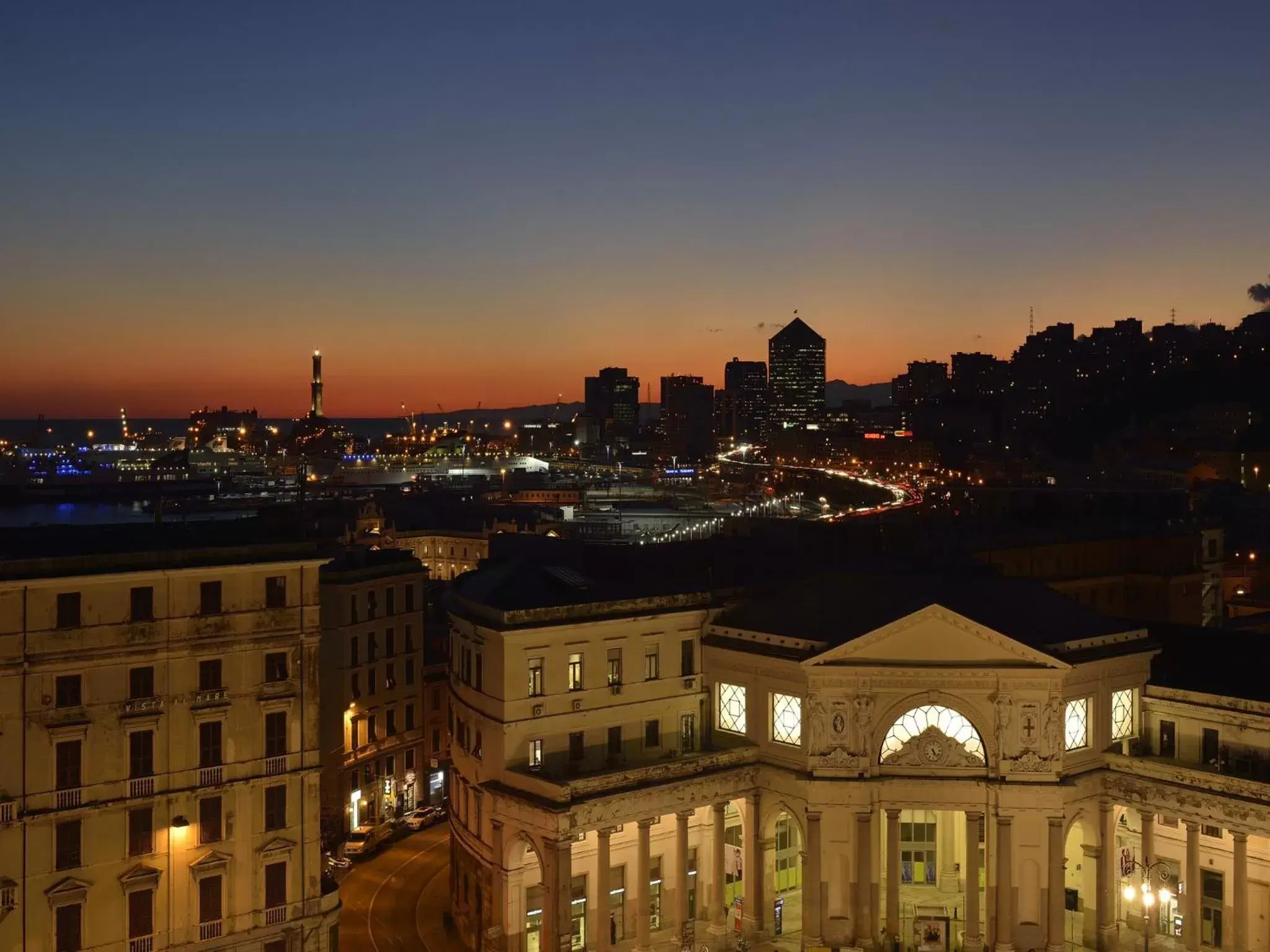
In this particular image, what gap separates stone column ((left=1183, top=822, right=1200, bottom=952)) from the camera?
46406 millimetres

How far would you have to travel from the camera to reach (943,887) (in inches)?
2040

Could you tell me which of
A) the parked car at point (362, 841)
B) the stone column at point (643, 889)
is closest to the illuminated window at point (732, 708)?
the stone column at point (643, 889)

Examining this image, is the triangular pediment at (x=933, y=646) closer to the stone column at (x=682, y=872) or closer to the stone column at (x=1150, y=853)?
the stone column at (x=1150, y=853)

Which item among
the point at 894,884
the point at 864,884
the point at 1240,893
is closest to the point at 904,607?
the point at 894,884

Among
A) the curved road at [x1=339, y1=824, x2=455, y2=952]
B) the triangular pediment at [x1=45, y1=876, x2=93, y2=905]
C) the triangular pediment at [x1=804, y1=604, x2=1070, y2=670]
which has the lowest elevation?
the curved road at [x1=339, y1=824, x2=455, y2=952]

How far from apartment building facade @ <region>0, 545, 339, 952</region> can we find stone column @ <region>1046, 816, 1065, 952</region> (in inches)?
1068

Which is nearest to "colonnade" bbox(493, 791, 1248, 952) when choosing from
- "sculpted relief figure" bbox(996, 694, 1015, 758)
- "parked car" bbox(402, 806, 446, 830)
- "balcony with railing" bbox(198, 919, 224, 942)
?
"sculpted relief figure" bbox(996, 694, 1015, 758)

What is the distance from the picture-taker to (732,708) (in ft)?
170

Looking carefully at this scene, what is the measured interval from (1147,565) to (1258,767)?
40.6 metres

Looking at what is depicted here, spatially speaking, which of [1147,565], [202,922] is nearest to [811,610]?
[202,922]

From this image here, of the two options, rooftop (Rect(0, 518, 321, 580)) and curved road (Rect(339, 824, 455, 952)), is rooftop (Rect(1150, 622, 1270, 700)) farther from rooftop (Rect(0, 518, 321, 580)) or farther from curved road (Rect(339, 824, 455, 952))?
rooftop (Rect(0, 518, 321, 580))

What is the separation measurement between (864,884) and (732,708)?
904 cm

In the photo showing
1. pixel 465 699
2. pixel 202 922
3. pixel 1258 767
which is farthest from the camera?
pixel 465 699

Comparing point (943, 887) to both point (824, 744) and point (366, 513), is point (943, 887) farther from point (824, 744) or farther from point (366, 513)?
point (366, 513)
